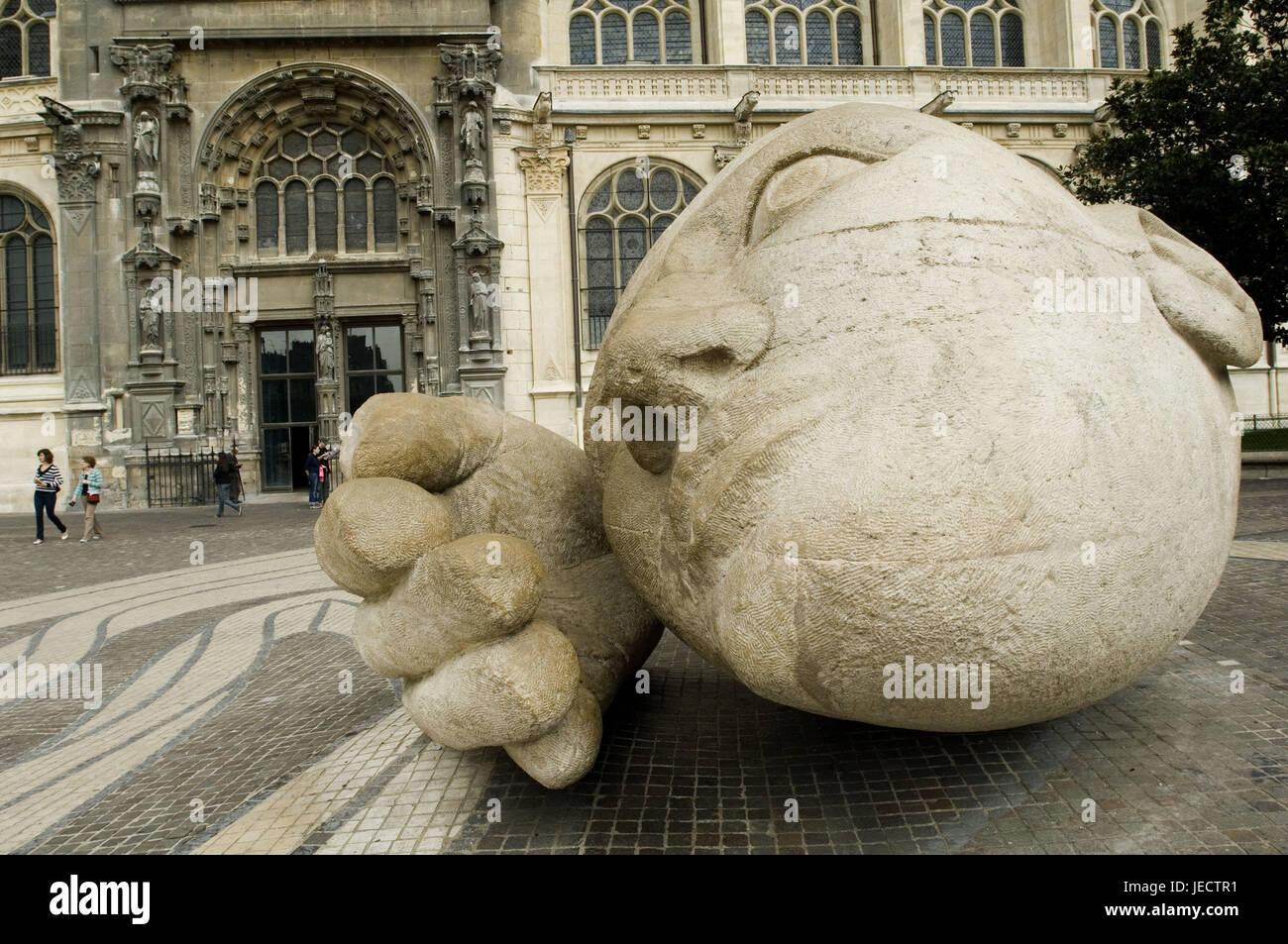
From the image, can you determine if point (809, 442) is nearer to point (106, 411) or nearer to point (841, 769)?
point (841, 769)

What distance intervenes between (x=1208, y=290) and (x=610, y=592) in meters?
2.36

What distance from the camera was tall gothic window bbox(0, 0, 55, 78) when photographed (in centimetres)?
2062

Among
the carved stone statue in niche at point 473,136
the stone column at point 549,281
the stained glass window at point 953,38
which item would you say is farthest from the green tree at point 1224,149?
the carved stone statue in niche at point 473,136

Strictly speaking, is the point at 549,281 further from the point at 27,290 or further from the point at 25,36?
the point at 25,36

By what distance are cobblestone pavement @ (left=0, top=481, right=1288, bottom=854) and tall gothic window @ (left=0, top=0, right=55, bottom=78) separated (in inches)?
906

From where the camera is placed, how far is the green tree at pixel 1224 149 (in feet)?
41.2

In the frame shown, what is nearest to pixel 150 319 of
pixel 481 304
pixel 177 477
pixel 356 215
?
pixel 177 477

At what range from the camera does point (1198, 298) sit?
105 inches

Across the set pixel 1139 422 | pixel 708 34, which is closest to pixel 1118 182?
pixel 708 34

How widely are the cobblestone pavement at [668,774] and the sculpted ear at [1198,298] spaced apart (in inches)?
57.7

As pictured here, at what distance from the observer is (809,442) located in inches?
83.0

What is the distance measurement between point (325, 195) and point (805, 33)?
13.6 m

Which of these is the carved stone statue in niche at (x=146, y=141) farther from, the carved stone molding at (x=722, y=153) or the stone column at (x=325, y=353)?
the carved stone molding at (x=722, y=153)

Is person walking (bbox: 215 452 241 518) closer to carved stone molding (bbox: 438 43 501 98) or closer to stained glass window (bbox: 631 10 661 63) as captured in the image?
carved stone molding (bbox: 438 43 501 98)
